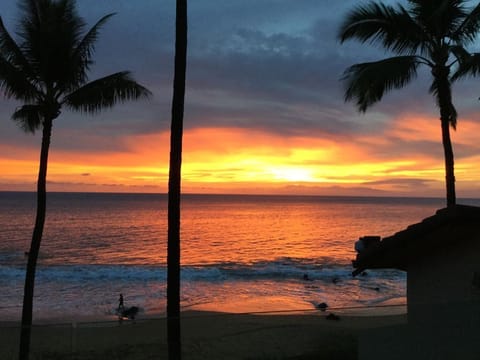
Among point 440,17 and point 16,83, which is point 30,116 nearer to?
point 16,83

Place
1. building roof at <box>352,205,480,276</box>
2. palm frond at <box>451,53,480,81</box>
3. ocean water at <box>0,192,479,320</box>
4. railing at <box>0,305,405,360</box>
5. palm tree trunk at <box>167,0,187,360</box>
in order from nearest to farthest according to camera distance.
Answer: building roof at <box>352,205,480,276</box> → railing at <box>0,305,405,360</box> → palm tree trunk at <box>167,0,187,360</box> → palm frond at <box>451,53,480,81</box> → ocean water at <box>0,192,479,320</box>

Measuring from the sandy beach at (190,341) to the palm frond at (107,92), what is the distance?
5.62m

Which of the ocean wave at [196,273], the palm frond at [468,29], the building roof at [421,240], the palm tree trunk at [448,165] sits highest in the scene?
the palm frond at [468,29]

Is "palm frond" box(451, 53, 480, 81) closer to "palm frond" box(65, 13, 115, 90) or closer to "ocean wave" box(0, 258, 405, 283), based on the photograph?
"palm frond" box(65, 13, 115, 90)

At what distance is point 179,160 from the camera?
33.5 feet

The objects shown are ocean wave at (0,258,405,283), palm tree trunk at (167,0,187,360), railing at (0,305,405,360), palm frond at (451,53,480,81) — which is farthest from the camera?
ocean wave at (0,258,405,283)

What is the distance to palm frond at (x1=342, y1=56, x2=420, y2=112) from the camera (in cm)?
1232

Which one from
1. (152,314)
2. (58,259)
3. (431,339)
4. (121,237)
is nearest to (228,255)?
(58,259)

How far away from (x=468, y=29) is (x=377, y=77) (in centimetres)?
300

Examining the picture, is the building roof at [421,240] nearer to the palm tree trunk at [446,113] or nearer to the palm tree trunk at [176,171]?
the palm tree trunk at [176,171]

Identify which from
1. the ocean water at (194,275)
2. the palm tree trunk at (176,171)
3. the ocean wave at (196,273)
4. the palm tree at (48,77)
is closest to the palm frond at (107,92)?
the palm tree at (48,77)

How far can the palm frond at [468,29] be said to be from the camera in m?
12.7

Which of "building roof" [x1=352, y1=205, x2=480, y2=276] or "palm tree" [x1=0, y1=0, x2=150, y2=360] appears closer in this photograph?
"building roof" [x1=352, y1=205, x2=480, y2=276]

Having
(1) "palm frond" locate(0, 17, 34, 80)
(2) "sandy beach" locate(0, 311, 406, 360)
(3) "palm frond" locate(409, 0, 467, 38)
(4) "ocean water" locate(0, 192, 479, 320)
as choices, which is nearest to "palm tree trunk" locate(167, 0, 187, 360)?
(2) "sandy beach" locate(0, 311, 406, 360)
